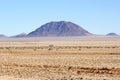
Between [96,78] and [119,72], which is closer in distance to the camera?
[96,78]

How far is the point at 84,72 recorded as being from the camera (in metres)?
22.0

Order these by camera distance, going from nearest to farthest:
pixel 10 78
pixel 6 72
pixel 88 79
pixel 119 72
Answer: pixel 88 79 → pixel 10 78 → pixel 119 72 → pixel 6 72

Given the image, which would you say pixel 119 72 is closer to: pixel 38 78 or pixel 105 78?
pixel 105 78

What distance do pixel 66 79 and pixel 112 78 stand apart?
105 inches

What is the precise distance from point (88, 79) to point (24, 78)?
3921 millimetres

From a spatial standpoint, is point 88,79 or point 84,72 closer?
point 88,79

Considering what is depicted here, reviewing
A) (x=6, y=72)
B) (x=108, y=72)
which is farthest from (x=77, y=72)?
(x=6, y=72)

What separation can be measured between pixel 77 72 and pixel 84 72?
0.50 meters

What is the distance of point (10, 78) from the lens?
19.8m

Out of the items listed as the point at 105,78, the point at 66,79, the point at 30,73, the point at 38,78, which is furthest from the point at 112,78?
the point at 30,73

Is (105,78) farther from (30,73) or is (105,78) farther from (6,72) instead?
(6,72)

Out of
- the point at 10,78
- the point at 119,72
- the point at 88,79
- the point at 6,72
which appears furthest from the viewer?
the point at 6,72

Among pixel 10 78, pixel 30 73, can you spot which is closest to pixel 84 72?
pixel 30 73

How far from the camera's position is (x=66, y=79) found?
18.6 metres
